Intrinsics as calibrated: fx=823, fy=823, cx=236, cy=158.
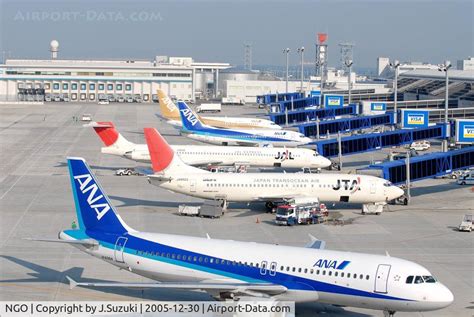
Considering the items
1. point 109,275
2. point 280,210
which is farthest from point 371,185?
point 109,275

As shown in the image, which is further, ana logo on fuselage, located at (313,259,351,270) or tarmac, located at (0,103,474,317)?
tarmac, located at (0,103,474,317)

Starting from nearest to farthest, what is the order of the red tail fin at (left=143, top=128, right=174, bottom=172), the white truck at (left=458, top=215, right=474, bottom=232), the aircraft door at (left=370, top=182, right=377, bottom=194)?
the white truck at (left=458, top=215, right=474, bottom=232), the red tail fin at (left=143, top=128, right=174, bottom=172), the aircraft door at (left=370, top=182, right=377, bottom=194)

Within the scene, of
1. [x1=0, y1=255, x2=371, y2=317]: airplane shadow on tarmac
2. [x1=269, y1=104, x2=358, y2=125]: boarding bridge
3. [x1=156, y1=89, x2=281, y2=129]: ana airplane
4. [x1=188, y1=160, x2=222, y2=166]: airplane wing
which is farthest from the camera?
[x1=269, y1=104, x2=358, y2=125]: boarding bridge

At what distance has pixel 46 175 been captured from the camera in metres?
90.1

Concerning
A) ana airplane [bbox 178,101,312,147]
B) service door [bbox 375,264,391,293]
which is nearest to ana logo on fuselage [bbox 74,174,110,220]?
service door [bbox 375,264,391,293]

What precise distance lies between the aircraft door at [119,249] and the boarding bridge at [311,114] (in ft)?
358

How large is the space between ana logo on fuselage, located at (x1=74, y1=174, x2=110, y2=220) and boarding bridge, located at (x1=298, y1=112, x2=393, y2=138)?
8371cm

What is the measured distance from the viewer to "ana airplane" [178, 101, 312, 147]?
376 ft

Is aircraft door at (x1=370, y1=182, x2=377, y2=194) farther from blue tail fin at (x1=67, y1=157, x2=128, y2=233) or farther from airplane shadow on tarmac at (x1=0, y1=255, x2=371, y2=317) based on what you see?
blue tail fin at (x1=67, y1=157, x2=128, y2=233)

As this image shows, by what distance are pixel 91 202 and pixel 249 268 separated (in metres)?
9.15

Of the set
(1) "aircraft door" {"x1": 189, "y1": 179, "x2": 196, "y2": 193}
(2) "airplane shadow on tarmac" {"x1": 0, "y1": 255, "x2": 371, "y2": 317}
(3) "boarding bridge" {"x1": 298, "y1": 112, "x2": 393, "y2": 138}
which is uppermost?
(3) "boarding bridge" {"x1": 298, "y1": 112, "x2": 393, "y2": 138}

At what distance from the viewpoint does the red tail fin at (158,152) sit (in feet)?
222

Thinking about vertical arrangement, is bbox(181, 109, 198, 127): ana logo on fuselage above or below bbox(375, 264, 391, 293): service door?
above

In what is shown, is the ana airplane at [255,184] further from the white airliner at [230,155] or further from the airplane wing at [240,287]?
the airplane wing at [240,287]
